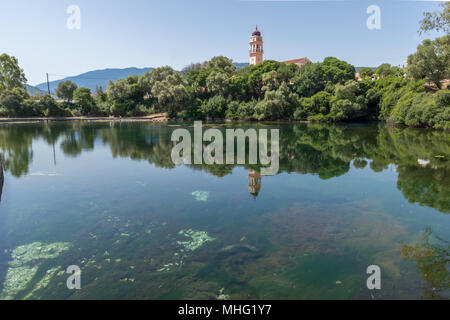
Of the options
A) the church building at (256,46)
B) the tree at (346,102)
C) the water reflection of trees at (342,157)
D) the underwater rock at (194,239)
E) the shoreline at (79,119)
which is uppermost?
the church building at (256,46)

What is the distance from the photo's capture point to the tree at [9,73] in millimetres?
72688

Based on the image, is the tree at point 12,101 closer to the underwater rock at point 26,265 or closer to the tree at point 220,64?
the tree at point 220,64

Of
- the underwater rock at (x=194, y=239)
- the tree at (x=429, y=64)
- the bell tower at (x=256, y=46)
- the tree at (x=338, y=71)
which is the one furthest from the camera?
the bell tower at (x=256, y=46)

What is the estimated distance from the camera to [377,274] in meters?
7.38

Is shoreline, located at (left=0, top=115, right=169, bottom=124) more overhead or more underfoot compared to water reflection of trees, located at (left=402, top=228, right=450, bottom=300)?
more overhead

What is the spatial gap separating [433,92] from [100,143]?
50.1 metres

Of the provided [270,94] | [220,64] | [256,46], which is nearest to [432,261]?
[270,94]

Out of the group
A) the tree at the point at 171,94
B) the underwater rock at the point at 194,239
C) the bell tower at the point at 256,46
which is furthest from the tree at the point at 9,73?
the underwater rock at the point at 194,239

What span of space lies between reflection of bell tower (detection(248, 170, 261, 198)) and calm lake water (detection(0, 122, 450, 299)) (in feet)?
0.34

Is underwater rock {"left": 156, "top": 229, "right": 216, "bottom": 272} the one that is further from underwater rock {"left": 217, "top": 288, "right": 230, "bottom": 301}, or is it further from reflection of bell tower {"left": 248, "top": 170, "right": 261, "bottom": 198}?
reflection of bell tower {"left": 248, "top": 170, "right": 261, "bottom": 198}

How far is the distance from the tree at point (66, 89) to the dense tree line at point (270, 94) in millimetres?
254

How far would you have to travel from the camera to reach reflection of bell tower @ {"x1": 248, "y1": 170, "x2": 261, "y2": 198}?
Answer: 14.2 metres

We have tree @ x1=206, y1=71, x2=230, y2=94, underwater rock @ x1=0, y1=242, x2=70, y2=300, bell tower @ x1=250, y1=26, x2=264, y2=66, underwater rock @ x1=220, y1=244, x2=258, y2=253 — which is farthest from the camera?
bell tower @ x1=250, y1=26, x2=264, y2=66

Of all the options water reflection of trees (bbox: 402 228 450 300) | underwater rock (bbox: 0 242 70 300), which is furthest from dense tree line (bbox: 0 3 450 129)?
underwater rock (bbox: 0 242 70 300)
